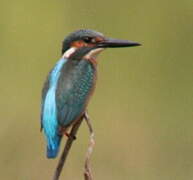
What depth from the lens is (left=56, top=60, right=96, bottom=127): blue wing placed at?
3.39 m

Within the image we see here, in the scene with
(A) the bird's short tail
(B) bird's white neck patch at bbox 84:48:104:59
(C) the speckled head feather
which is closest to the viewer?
(A) the bird's short tail

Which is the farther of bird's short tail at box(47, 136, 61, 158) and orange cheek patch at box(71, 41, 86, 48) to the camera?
orange cheek patch at box(71, 41, 86, 48)

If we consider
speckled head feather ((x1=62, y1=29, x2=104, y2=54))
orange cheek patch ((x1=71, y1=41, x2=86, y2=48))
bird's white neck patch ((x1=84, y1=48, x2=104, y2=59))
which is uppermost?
speckled head feather ((x1=62, y1=29, x2=104, y2=54))

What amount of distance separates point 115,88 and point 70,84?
8.20 feet

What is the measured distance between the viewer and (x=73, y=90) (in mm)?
3441

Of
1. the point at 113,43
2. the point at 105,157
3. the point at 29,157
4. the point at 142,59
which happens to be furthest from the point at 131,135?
the point at 113,43

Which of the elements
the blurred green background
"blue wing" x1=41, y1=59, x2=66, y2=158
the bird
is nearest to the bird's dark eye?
the bird

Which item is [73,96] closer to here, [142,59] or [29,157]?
[29,157]

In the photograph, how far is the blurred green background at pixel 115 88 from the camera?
17.3 feet

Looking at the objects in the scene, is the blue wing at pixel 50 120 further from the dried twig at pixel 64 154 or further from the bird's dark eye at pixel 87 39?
the bird's dark eye at pixel 87 39

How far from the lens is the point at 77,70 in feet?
11.6

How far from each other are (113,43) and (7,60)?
9.05ft

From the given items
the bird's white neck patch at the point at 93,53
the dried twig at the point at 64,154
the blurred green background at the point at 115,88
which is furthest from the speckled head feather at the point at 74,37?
the blurred green background at the point at 115,88

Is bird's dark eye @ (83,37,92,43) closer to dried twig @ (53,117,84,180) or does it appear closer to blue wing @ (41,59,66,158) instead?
blue wing @ (41,59,66,158)
